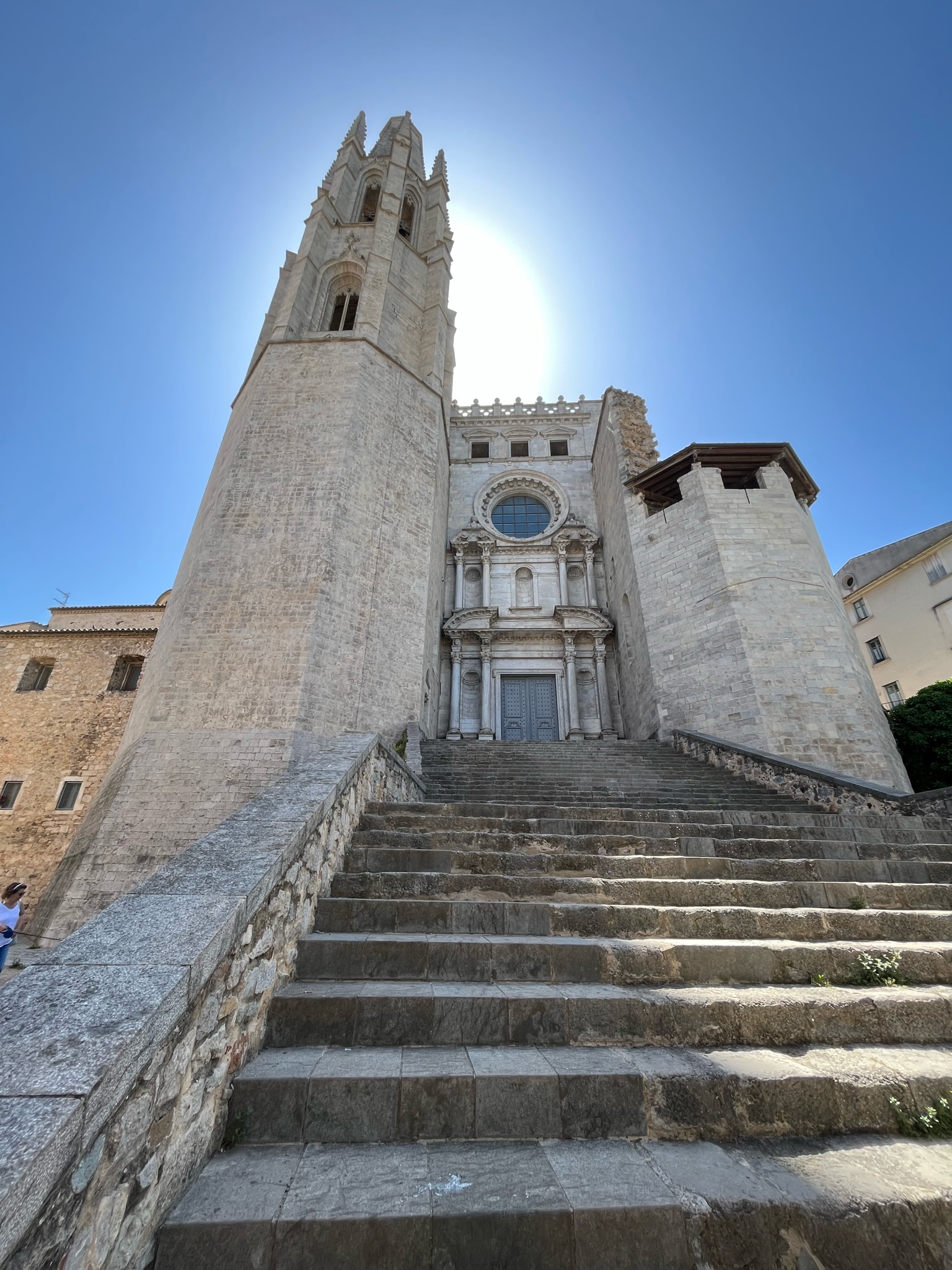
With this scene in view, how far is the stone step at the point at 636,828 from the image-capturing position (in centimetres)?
498

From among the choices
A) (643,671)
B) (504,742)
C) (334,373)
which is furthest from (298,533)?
(643,671)

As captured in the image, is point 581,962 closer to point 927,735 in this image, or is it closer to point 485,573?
point 927,735

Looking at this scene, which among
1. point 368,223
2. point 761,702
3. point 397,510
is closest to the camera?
point 761,702

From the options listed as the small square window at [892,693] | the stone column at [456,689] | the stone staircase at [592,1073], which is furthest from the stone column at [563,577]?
the small square window at [892,693]

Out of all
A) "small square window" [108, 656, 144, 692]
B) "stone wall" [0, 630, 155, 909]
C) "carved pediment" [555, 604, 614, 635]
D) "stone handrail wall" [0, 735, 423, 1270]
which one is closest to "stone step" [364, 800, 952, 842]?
"stone handrail wall" [0, 735, 423, 1270]

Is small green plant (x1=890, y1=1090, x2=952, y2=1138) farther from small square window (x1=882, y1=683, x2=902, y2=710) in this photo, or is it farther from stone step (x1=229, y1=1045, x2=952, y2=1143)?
small square window (x1=882, y1=683, x2=902, y2=710)

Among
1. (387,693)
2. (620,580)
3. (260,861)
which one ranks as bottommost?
(260,861)

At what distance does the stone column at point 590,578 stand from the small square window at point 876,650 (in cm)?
1343

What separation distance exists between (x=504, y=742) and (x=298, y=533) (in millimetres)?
6323

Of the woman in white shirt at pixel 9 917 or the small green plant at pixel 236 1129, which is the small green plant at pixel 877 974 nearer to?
the small green plant at pixel 236 1129

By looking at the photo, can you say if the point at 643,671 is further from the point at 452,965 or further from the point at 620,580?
the point at 452,965

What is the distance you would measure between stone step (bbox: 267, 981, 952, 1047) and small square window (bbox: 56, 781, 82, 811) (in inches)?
551

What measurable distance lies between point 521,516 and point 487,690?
7.20 meters

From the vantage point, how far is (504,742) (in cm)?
1114
